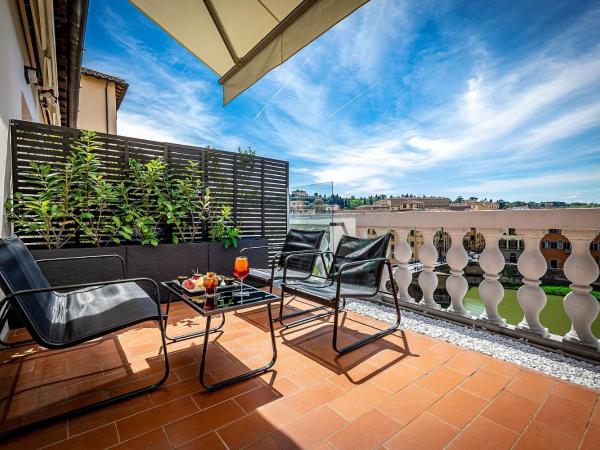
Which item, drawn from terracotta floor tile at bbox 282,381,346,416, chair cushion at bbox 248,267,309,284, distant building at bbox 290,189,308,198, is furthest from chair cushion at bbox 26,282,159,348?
distant building at bbox 290,189,308,198

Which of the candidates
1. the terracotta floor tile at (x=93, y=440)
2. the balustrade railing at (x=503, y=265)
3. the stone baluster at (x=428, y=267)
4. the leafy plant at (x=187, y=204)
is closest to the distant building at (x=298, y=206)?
the leafy plant at (x=187, y=204)

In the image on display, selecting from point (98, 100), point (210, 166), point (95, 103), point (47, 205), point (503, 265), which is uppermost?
point (98, 100)

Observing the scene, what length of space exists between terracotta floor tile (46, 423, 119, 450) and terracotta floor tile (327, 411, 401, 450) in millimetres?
985

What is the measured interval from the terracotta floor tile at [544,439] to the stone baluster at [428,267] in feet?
4.82

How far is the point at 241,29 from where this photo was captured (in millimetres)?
2926

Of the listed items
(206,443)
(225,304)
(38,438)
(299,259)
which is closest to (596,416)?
(206,443)

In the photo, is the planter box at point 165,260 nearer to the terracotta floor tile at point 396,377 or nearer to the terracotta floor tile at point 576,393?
the terracotta floor tile at point 396,377

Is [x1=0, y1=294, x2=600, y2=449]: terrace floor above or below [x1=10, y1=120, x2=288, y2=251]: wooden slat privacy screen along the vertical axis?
below

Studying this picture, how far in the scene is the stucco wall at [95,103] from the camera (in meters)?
8.20

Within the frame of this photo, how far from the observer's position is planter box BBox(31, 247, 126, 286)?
8.98 ft

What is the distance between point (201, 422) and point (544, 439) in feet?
5.18

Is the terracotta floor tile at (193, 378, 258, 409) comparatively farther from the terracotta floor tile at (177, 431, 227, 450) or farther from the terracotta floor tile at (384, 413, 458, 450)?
the terracotta floor tile at (384, 413, 458, 450)

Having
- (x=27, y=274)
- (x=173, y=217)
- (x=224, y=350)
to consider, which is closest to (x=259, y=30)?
(x=173, y=217)

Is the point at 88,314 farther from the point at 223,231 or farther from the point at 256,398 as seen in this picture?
the point at 223,231
